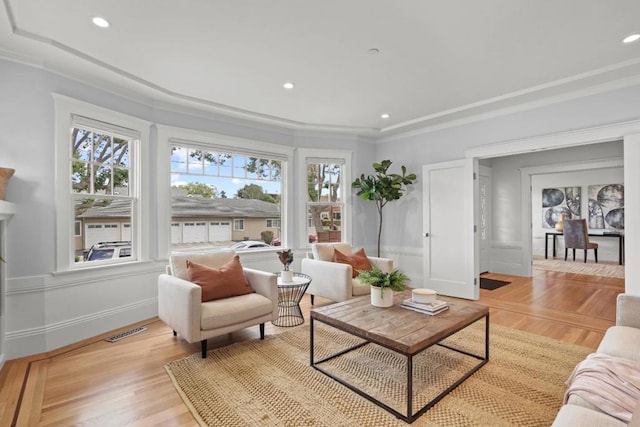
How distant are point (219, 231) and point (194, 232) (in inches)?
13.0

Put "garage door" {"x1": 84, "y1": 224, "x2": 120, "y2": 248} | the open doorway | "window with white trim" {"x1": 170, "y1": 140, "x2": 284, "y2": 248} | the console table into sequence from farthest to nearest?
the console table → the open doorway → "window with white trim" {"x1": 170, "y1": 140, "x2": 284, "y2": 248} → "garage door" {"x1": 84, "y1": 224, "x2": 120, "y2": 248}

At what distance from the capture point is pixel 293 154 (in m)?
4.98

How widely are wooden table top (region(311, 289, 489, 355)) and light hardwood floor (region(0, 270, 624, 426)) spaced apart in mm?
1069

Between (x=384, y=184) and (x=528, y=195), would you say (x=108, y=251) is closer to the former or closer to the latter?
(x=384, y=184)

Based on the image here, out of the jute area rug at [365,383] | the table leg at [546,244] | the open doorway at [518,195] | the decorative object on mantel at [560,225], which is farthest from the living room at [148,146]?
the table leg at [546,244]

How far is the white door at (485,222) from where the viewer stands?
6156 mm

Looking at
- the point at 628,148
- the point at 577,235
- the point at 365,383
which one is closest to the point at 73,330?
the point at 365,383

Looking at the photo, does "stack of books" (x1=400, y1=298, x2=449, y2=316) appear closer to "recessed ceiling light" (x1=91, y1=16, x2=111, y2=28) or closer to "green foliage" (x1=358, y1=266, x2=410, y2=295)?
Answer: "green foliage" (x1=358, y1=266, x2=410, y2=295)

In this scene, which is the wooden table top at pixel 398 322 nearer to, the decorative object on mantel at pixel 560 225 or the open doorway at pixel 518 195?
the open doorway at pixel 518 195

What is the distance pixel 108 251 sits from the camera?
339cm

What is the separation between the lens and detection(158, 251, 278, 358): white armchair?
8.18 feet

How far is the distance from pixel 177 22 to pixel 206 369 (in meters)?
2.58

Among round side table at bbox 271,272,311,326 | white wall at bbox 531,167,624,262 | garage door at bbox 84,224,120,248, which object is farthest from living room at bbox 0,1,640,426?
white wall at bbox 531,167,624,262

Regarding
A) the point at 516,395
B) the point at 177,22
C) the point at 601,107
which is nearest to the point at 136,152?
the point at 177,22
